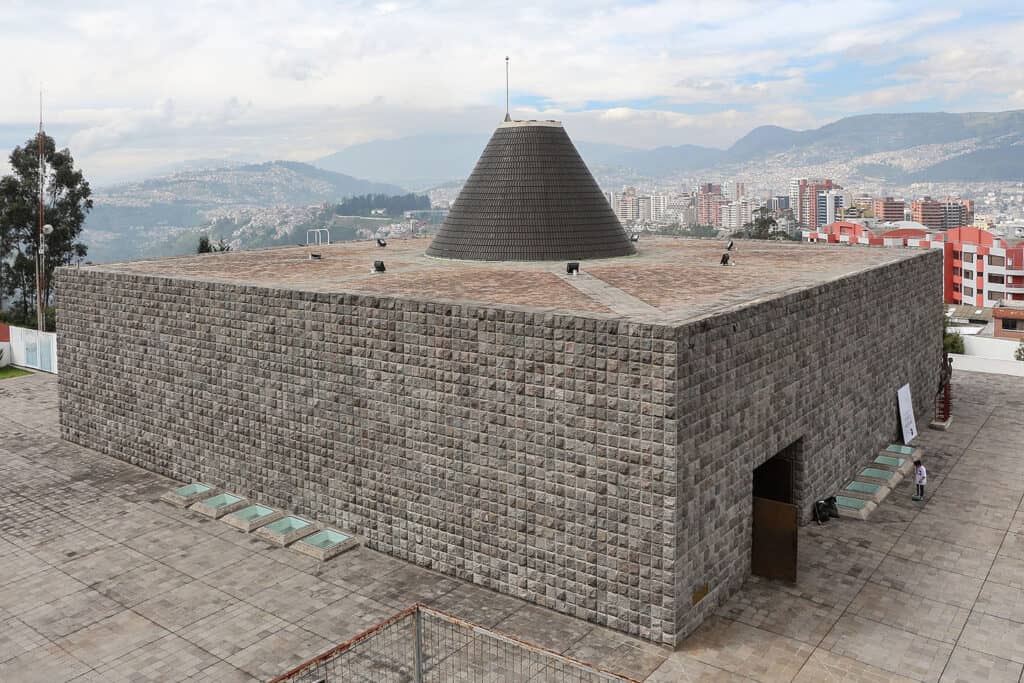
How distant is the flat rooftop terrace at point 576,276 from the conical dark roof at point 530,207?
0.65 meters

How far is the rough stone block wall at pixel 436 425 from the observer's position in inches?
471

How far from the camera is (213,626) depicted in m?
12.6

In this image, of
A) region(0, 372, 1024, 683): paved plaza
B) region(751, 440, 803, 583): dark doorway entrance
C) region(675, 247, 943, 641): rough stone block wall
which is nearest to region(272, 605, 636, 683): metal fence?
region(0, 372, 1024, 683): paved plaza

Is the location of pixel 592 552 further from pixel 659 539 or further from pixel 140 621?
pixel 140 621

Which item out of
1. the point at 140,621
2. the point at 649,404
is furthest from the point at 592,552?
the point at 140,621

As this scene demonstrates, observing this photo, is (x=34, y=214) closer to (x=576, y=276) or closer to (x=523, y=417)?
(x=576, y=276)

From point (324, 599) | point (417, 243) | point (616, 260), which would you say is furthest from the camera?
point (417, 243)

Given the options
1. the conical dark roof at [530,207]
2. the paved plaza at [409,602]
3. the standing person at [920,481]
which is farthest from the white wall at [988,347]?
the standing person at [920,481]

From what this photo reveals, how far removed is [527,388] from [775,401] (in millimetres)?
4397

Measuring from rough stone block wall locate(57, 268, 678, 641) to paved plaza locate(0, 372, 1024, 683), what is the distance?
734 millimetres

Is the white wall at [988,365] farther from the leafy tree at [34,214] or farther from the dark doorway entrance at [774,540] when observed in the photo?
the leafy tree at [34,214]

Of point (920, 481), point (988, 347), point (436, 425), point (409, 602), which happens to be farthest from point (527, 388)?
point (988, 347)

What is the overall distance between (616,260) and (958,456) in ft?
31.2

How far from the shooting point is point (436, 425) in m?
14.1
